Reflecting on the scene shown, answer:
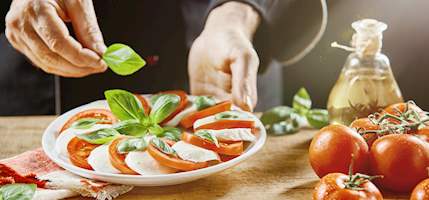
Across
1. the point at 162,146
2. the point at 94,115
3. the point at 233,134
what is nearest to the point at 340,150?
the point at 233,134

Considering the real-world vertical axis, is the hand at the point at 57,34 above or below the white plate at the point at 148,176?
above

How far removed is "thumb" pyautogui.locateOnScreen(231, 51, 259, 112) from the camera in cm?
161

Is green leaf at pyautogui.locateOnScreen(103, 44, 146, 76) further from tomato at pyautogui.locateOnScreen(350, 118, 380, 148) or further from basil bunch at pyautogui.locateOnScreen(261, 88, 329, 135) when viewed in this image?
tomato at pyautogui.locateOnScreen(350, 118, 380, 148)

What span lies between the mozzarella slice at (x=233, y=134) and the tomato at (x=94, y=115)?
24 centimetres

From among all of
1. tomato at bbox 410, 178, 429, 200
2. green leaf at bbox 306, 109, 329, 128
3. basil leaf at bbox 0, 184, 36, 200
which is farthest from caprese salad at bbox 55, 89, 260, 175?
tomato at bbox 410, 178, 429, 200

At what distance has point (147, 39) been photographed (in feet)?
6.52

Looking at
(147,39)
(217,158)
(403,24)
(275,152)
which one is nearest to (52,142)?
(217,158)

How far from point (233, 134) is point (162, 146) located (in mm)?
169

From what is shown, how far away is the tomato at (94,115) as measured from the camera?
4.98ft

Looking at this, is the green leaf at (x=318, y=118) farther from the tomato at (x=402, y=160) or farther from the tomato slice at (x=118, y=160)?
the tomato slice at (x=118, y=160)

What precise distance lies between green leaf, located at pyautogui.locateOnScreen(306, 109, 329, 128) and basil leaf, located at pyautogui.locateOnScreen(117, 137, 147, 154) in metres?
0.53

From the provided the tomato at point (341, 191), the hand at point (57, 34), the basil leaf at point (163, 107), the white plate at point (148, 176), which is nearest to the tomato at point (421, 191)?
the tomato at point (341, 191)

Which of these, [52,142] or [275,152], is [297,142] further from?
[52,142]

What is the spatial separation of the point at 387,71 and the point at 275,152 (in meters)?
0.29
